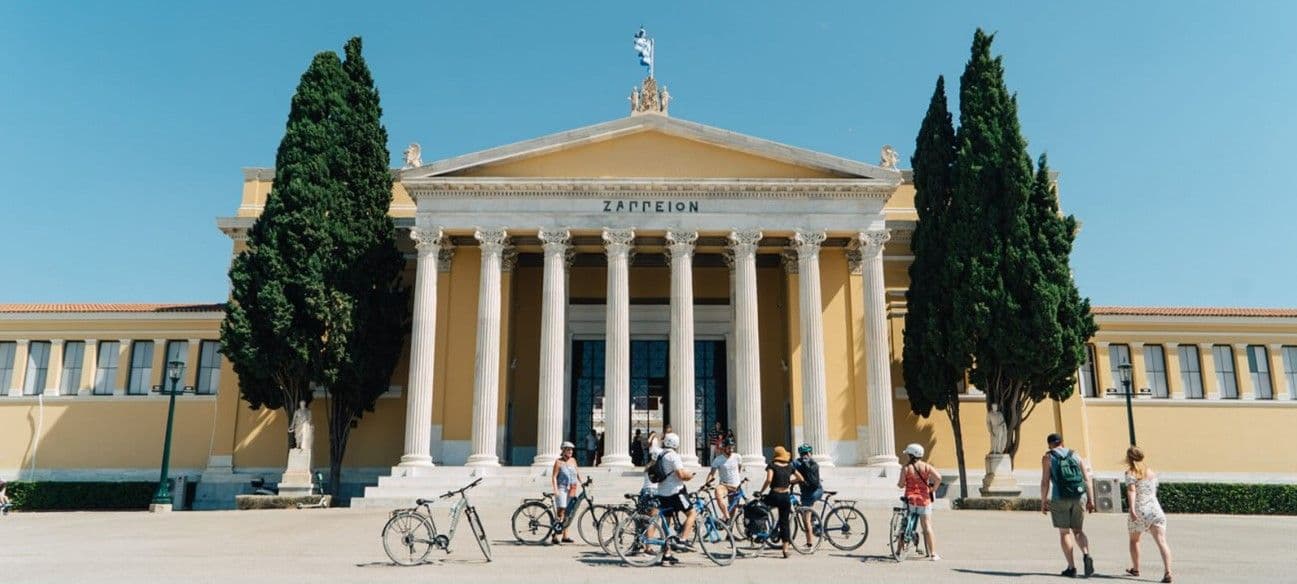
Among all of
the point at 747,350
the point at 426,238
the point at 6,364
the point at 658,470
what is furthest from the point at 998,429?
the point at 6,364

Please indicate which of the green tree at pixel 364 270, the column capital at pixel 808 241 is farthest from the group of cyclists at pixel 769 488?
the green tree at pixel 364 270

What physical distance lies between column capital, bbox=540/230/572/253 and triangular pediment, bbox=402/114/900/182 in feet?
6.18

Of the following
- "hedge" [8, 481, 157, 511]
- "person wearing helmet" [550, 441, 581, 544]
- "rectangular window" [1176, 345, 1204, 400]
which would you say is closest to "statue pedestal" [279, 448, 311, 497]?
"hedge" [8, 481, 157, 511]

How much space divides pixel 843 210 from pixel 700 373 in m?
8.08

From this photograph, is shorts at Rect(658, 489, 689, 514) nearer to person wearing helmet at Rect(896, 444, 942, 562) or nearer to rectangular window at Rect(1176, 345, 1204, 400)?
person wearing helmet at Rect(896, 444, 942, 562)

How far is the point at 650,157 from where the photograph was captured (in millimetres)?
27344

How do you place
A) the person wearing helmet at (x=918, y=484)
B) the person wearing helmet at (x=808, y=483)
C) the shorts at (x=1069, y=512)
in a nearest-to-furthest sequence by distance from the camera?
the shorts at (x=1069, y=512), the person wearing helmet at (x=918, y=484), the person wearing helmet at (x=808, y=483)

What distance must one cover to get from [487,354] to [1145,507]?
18482 mm

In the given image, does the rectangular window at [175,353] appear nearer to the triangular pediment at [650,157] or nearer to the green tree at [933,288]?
the triangular pediment at [650,157]

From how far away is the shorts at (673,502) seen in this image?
11773 mm

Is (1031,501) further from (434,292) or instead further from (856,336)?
(434,292)

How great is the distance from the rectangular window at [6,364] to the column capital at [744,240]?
86.1ft

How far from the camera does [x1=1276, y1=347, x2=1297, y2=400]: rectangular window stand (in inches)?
1227

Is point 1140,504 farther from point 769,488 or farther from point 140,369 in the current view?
point 140,369
